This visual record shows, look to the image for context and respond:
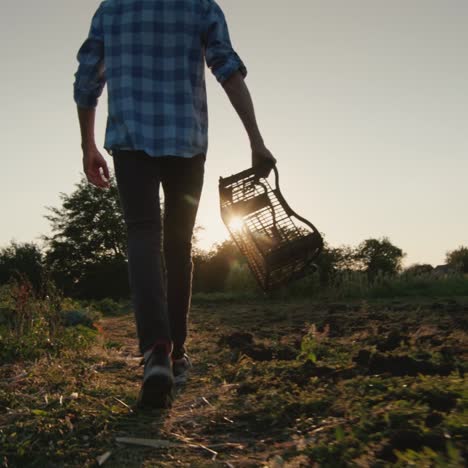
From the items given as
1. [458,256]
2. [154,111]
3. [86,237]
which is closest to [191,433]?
[154,111]

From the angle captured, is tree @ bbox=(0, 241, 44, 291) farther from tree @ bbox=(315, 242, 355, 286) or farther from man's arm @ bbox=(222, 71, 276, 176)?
man's arm @ bbox=(222, 71, 276, 176)

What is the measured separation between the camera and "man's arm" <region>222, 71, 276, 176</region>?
289cm

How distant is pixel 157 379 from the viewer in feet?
8.00

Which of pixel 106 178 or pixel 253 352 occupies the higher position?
pixel 106 178

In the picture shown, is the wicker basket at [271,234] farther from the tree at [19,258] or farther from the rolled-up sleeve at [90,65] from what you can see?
the tree at [19,258]

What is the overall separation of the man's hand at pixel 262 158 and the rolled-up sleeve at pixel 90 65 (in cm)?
86

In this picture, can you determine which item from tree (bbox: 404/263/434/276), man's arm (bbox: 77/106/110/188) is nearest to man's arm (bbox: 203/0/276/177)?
man's arm (bbox: 77/106/110/188)

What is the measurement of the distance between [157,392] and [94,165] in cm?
124

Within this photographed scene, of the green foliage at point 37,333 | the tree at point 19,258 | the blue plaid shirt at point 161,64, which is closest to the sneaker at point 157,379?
the blue plaid shirt at point 161,64

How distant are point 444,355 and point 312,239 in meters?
1.06

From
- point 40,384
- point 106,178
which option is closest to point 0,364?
point 40,384

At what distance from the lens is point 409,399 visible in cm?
209

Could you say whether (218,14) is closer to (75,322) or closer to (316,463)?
(316,463)

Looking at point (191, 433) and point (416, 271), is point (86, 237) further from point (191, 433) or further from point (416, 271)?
point (191, 433)
